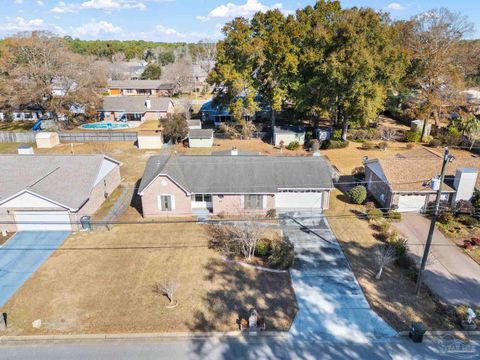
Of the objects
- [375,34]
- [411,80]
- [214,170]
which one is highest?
[375,34]

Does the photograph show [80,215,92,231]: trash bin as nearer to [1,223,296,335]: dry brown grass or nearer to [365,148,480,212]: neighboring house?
[1,223,296,335]: dry brown grass

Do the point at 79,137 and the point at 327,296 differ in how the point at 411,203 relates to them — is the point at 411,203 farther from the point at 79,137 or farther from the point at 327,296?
the point at 79,137

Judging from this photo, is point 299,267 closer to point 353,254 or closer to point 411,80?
point 353,254

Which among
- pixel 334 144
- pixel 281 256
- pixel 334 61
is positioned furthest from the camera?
pixel 334 144

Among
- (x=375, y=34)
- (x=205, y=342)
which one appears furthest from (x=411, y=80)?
(x=205, y=342)

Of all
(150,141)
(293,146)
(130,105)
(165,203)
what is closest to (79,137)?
(150,141)
